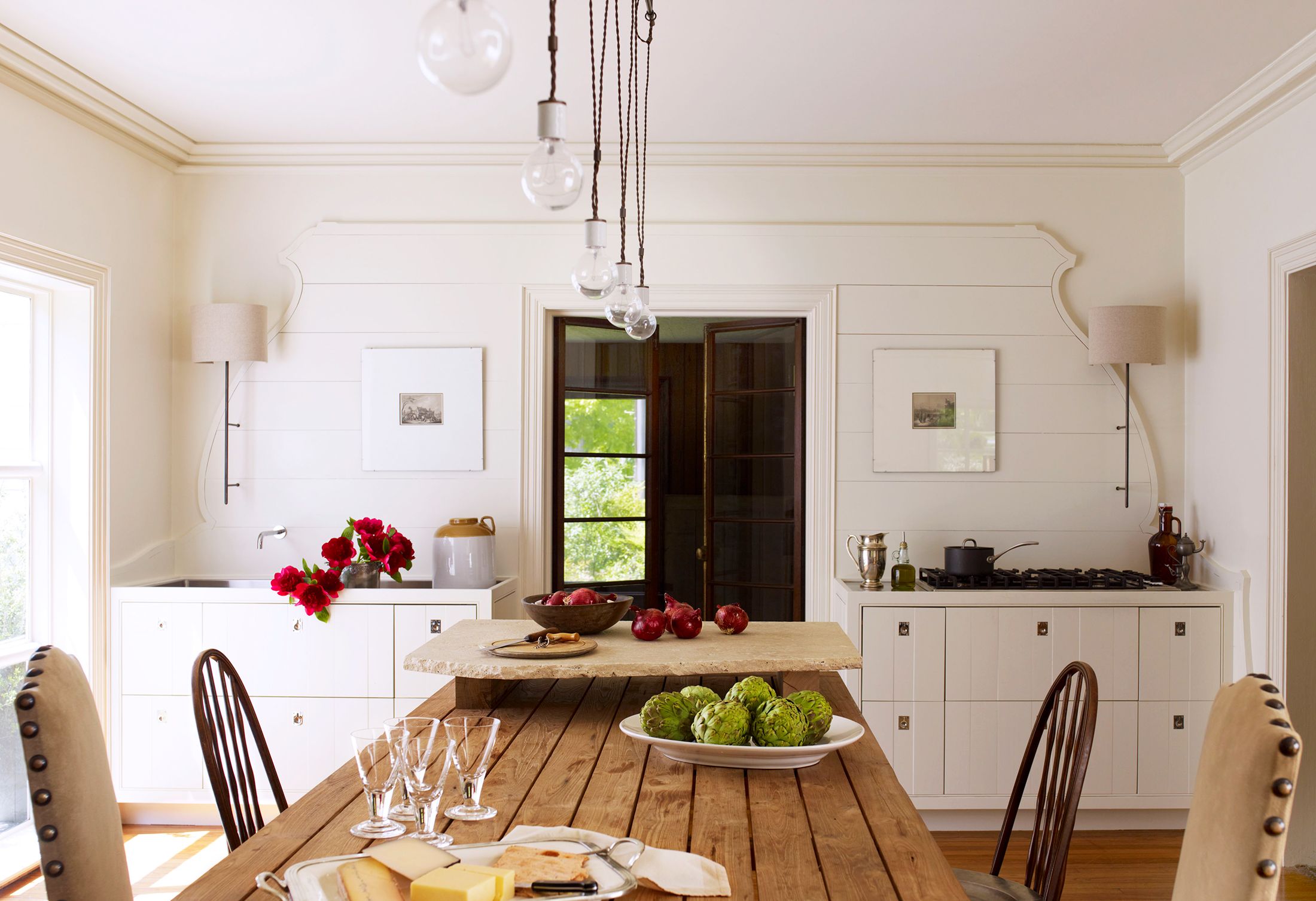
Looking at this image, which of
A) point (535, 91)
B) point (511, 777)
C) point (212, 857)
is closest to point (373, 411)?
point (535, 91)

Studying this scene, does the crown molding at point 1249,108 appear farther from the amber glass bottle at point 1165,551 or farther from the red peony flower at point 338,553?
the red peony flower at point 338,553

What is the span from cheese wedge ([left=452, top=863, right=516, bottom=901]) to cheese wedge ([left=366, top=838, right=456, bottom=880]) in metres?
0.03

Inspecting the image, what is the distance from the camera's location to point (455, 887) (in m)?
1.06

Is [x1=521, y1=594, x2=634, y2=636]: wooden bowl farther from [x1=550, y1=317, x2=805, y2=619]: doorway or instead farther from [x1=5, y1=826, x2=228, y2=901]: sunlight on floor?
[x1=550, y1=317, x2=805, y2=619]: doorway

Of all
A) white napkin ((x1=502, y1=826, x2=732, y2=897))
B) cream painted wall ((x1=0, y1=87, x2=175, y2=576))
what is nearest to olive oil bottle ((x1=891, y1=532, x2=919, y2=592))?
white napkin ((x1=502, y1=826, x2=732, y2=897))

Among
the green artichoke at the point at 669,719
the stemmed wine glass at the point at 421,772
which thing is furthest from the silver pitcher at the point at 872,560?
the stemmed wine glass at the point at 421,772

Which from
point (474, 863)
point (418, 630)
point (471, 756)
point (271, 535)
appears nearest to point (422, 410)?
point (271, 535)

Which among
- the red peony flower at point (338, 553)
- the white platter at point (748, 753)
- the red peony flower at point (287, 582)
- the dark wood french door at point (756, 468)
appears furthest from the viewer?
the dark wood french door at point (756, 468)

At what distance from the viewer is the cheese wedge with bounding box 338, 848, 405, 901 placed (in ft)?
3.55

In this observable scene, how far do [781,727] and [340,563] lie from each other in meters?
2.37

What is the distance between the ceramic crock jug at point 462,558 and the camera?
376cm

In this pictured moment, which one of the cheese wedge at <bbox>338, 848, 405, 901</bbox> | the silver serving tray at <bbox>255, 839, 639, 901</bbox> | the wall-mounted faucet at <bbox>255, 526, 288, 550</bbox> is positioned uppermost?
the wall-mounted faucet at <bbox>255, 526, 288, 550</bbox>

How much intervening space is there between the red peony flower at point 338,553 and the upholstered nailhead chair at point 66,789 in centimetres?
220

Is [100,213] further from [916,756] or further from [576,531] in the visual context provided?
[916,756]
